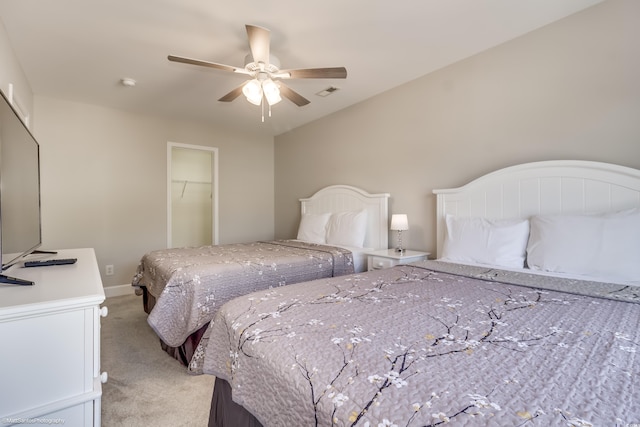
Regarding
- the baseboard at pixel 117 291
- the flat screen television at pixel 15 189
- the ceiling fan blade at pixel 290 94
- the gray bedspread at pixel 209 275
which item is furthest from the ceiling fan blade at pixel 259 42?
the baseboard at pixel 117 291

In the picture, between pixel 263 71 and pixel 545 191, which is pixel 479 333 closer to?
pixel 545 191

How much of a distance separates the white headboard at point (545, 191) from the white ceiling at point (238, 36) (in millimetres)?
1083

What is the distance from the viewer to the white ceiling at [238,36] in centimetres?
204

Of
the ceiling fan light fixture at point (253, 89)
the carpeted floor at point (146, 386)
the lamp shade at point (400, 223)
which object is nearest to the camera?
the carpeted floor at point (146, 386)

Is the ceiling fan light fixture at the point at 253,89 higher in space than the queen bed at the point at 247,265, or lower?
higher

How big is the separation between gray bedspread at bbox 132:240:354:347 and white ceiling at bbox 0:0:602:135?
171 centimetres

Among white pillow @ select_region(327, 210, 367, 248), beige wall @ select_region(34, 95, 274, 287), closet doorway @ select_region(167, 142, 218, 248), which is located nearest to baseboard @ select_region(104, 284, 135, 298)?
beige wall @ select_region(34, 95, 274, 287)

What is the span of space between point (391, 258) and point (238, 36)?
2.18m

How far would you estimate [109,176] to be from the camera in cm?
397

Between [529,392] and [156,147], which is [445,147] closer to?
[529,392]

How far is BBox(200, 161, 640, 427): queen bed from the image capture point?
2.30 ft

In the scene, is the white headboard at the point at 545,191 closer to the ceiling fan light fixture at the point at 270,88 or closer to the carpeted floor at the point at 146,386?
the ceiling fan light fixture at the point at 270,88

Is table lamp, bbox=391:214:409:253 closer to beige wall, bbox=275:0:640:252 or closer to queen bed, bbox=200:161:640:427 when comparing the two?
beige wall, bbox=275:0:640:252

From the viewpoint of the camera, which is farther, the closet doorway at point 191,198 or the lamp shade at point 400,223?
the closet doorway at point 191,198
